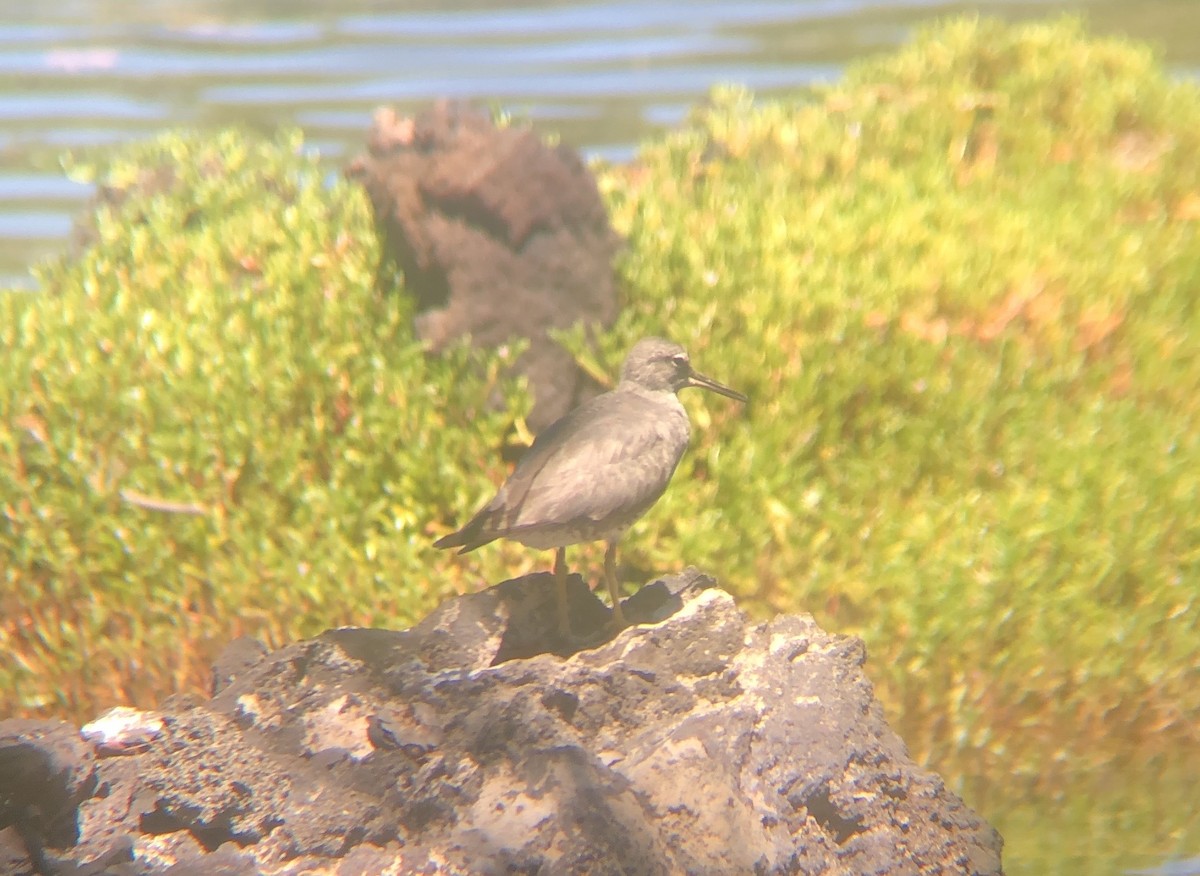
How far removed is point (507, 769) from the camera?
2.70 meters

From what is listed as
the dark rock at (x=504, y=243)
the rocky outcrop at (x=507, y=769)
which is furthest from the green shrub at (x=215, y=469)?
the rocky outcrop at (x=507, y=769)

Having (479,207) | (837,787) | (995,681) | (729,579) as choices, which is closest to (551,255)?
(479,207)

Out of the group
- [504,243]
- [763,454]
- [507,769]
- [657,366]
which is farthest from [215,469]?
[507,769]

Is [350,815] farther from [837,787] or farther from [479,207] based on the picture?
[479,207]

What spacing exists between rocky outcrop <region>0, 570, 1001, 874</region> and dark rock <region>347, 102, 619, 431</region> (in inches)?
77.6

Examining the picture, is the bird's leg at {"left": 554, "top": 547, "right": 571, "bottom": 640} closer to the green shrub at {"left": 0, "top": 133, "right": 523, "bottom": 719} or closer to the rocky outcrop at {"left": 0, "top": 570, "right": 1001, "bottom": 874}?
the rocky outcrop at {"left": 0, "top": 570, "right": 1001, "bottom": 874}

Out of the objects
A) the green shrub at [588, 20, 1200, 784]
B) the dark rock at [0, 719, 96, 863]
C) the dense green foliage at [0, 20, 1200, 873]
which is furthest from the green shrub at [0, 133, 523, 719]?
the dark rock at [0, 719, 96, 863]

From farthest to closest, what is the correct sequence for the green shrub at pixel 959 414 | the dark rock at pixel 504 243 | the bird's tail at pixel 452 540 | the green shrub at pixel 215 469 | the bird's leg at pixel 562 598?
the dark rock at pixel 504 243
the green shrub at pixel 215 469
the green shrub at pixel 959 414
the bird's leg at pixel 562 598
the bird's tail at pixel 452 540

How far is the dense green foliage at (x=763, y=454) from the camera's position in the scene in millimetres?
4301

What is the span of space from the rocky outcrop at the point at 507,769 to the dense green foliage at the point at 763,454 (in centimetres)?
126

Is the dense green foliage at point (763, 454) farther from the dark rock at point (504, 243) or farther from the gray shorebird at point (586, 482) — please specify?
the gray shorebird at point (586, 482)

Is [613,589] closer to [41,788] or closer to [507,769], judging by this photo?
[507,769]

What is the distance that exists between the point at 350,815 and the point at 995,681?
2388mm

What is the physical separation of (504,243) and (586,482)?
1989mm
